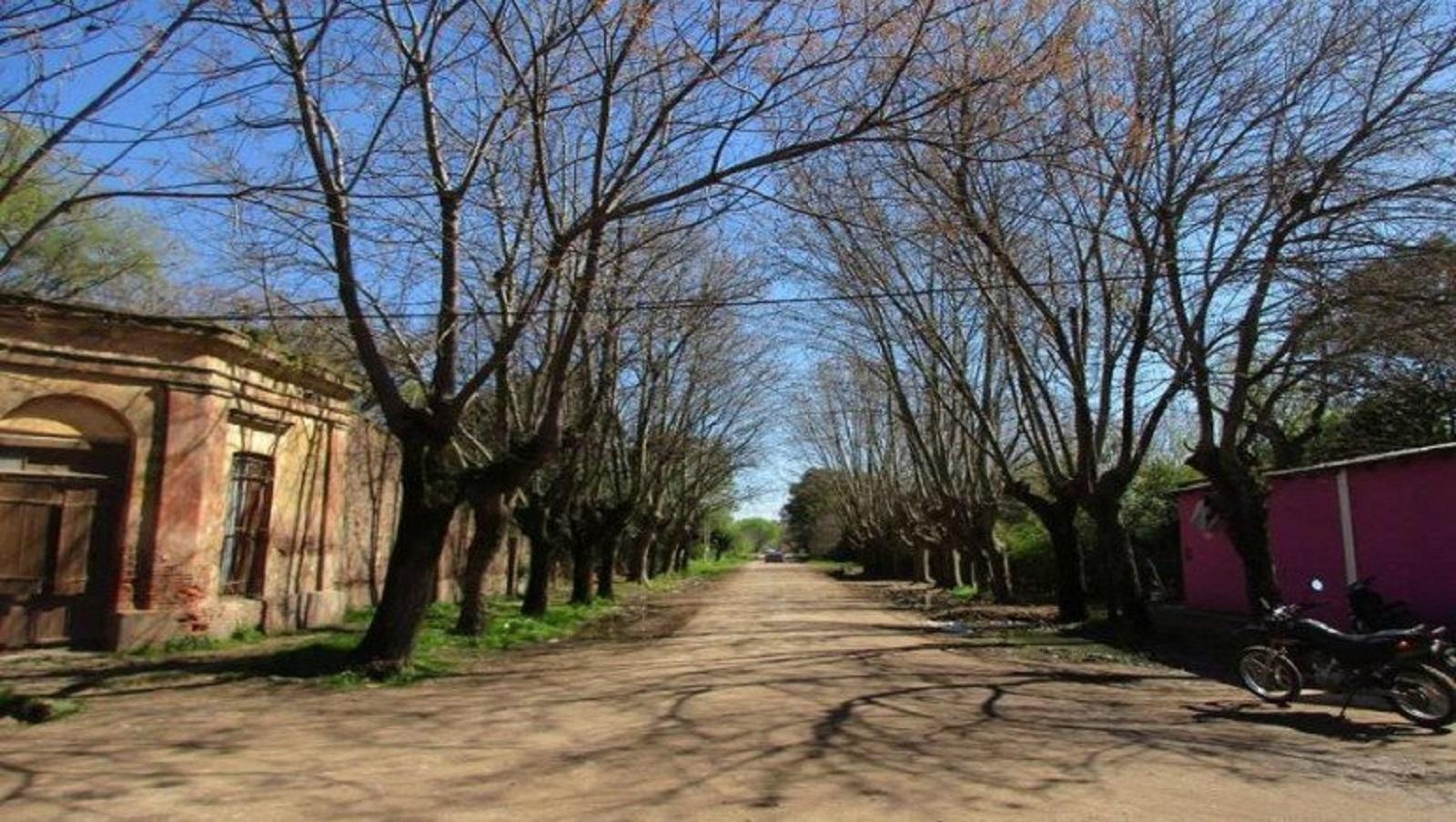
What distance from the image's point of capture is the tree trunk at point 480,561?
62.4 ft

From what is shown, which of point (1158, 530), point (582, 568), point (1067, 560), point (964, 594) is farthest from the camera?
point (964, 594)

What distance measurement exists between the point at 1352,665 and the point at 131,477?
14.5m

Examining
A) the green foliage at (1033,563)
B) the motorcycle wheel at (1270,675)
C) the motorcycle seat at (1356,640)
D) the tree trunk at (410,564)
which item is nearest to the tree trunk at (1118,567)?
the motorcycle wheel at (1270,675)

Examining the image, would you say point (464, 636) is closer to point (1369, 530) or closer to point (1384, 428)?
point (1369, 530)

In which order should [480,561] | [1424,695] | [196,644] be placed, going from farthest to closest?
1. [480,561]
2. [196,644]
3. [1424,695]

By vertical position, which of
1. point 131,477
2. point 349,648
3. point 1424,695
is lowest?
point 1424,695

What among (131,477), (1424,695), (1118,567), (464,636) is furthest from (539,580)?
(1424,695)

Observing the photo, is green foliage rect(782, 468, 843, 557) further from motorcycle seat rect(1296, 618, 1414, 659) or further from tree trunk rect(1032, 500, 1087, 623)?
motorcycle seat rect(1296, 618, 1414, 659)

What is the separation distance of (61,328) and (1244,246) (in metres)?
15.5

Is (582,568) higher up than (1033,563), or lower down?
lower down

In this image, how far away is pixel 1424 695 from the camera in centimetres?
986

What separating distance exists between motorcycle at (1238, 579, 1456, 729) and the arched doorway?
46.0 ft

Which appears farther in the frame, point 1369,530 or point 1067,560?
point 1067,560

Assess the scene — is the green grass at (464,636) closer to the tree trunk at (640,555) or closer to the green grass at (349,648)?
the green grass at (349,648)
